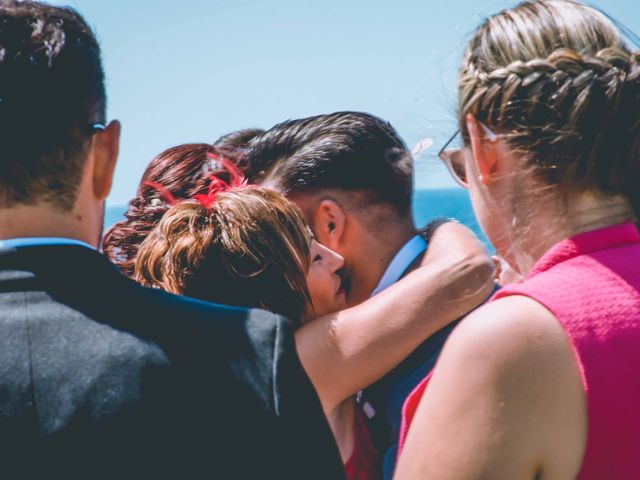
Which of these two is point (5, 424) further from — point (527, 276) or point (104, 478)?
point (527, 276)

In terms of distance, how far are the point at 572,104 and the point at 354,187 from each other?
171cm

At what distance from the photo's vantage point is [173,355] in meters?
1.50

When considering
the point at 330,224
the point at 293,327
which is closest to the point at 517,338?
the point at 293,327

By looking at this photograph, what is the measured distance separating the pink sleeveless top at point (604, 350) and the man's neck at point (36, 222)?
0.84 m

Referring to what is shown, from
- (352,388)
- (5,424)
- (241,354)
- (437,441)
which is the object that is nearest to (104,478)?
(5,424)

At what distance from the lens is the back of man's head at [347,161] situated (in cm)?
330

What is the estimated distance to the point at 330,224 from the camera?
3.24 m

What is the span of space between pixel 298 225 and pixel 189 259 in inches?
14.8

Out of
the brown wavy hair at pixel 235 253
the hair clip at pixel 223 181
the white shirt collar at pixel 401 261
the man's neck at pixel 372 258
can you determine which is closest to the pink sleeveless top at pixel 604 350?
the brown wavy hair at pixel 235 253

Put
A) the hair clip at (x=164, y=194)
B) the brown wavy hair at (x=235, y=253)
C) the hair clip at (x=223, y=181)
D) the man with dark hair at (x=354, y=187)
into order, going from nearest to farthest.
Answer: the brown wavy hair at (x=235, y=253) < the hair clip at (x=223, y=181) < the hair clip at (x=164, y=194) < the man with dark hair at (x=354, y=187)

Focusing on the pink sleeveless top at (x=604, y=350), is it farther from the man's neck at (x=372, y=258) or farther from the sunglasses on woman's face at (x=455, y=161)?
the man's neck at (x=372, y=258)

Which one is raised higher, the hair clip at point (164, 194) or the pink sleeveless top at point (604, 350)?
the pink sleeveless top at point (604, 350)

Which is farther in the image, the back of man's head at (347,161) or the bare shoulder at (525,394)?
the back of man's head at (347,161)

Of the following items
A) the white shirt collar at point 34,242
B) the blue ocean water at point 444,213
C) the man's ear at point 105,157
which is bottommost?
the blue ocean water at point 444,213
